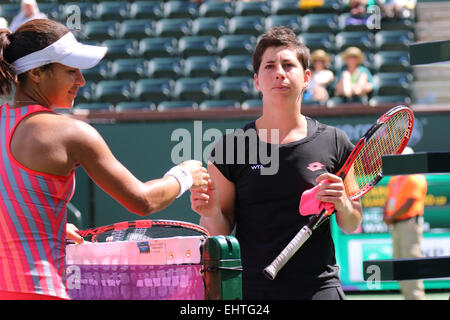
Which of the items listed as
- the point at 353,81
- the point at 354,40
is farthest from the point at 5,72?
the point at 354,40

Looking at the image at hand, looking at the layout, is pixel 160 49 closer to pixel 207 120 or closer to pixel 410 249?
pixel 207 120

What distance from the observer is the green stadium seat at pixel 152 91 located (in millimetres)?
10781

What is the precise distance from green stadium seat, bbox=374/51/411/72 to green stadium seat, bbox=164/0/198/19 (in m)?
2.97

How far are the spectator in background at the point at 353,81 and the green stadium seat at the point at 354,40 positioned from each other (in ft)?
4.54

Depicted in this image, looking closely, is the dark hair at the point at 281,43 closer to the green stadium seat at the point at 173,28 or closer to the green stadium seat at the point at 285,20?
the green stadium seat at the point at 285,20

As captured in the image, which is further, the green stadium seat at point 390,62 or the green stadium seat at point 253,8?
the green stadium seat at point 253,8

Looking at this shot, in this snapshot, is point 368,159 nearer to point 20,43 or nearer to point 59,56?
point 59,56

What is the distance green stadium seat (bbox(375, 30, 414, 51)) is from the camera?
11250 millimetres

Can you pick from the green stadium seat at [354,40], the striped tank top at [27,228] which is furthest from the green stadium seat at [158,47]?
the striped tank top at [27,228]

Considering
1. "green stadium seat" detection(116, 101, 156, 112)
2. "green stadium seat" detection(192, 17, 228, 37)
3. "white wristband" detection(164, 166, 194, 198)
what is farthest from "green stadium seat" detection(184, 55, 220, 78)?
"white wristband" detection(164, 166, 194, 198)

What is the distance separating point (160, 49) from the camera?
11.5 metres

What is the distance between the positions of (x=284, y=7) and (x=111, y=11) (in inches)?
107

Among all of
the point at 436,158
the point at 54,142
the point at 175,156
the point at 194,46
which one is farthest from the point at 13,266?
the point at 194,46
